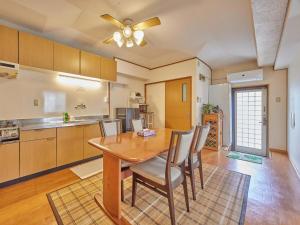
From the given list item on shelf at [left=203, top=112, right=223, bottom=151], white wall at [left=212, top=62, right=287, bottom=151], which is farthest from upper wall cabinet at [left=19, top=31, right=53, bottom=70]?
white wall at [left=212, top=62, right=287, bottom=151]

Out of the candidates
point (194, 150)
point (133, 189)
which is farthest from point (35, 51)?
point (194, 150)

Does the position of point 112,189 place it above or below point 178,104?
below

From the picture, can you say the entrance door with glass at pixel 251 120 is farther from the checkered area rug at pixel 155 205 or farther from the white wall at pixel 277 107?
the checkered area rug at pixel 155 205

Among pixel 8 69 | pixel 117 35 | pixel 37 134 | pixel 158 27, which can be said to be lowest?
pixel 37 134

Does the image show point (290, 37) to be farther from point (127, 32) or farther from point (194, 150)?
point (127, 32)

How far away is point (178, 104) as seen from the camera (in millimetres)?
4480

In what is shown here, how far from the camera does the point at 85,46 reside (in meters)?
3.38

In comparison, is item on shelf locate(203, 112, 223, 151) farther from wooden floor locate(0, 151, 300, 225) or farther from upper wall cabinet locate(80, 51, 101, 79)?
upper wall cabinet locate(80, 51, 101, 79)

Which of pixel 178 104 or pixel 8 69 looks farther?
pixel 178 104

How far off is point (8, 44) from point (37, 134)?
4.75 feet

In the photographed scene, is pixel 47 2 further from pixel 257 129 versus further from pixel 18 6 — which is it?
pixel 257 129

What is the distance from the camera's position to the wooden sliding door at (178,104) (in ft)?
13.9

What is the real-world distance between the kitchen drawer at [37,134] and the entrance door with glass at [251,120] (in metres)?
4.90

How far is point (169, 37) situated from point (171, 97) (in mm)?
2035
